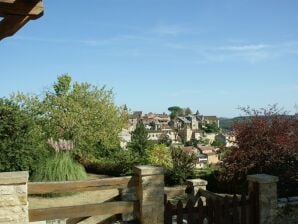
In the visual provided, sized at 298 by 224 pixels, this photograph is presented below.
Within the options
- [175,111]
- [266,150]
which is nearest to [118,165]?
[266,150]

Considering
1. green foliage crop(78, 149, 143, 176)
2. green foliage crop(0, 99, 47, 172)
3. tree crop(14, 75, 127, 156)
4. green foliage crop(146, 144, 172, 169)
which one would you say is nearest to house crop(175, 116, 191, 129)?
tree crop(14, 75, 127, 156)

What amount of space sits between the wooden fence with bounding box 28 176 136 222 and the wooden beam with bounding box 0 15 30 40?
7.37ft

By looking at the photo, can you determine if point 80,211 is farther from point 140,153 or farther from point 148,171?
point 140,153

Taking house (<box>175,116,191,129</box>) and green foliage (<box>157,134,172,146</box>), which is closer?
green foliage (<box>157,134,172,146</box>)

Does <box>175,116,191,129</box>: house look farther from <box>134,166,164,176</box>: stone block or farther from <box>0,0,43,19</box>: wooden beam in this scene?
<box>0,0,43,19</box>: wooden beam

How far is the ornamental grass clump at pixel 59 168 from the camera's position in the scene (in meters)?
12.1

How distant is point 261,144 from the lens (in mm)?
9953

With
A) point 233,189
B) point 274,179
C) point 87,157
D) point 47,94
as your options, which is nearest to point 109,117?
point 47,94

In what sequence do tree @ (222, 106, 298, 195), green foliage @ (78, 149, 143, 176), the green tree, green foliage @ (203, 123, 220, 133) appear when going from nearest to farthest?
tree @ (222, 106, 298, 195)
green foliage @ (78, 149, 143, 176)
green foliage @ (203, 123, 220, 133)
the green tree

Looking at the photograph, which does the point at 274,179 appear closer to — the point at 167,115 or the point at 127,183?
the point at 127,183

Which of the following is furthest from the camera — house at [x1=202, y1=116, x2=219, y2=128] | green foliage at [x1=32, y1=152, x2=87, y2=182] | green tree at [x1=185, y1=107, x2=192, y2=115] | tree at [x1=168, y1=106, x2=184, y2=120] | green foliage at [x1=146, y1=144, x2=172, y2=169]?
green tree at [x1=185, y1=107, x2=192, y2=115]

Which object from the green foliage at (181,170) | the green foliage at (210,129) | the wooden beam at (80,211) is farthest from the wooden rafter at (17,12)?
the green foliage at (210,129)

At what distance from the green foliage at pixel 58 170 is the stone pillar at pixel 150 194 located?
686 centimetres

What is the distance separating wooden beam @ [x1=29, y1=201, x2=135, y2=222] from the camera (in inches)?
206
